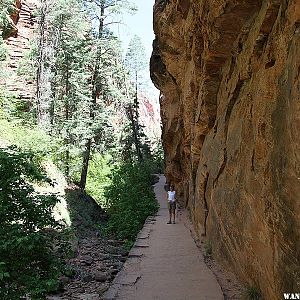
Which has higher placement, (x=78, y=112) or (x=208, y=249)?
(x=78, y=112)

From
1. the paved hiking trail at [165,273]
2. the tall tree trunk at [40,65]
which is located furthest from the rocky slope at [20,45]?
the paved hiking trail at [165,273]

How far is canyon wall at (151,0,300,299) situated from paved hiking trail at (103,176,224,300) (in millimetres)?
569

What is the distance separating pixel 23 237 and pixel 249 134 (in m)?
3.83

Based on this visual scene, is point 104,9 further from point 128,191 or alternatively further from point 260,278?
point 260,278

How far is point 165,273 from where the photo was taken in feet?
23.5

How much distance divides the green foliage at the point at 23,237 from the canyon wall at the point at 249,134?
9.90 feet

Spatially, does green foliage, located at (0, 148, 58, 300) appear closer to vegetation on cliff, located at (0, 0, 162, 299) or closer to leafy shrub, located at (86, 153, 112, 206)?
vegetation on cliff, located at (0, 0, 162, 299)

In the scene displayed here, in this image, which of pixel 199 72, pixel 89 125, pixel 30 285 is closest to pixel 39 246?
pixel 30 285

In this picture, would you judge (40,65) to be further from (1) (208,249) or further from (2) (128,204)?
(1) (208,249)

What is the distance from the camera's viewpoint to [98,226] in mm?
14391

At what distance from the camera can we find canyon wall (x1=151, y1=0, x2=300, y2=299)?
12.9 ft

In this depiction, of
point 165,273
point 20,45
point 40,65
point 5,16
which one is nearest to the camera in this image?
point 165,273

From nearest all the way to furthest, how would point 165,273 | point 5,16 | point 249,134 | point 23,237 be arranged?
point 23,237
point 249,134
point 165,273
point 5,16

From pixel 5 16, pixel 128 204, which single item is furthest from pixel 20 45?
pixel 128 204
